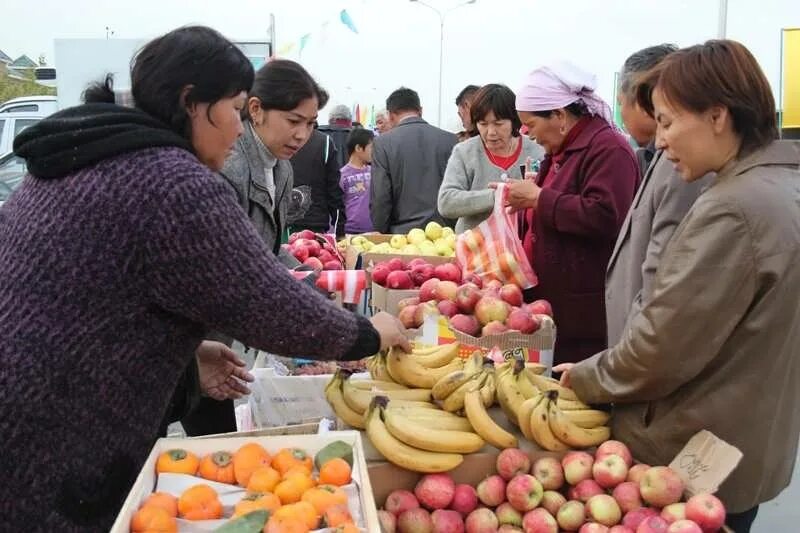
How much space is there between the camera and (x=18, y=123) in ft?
37.7

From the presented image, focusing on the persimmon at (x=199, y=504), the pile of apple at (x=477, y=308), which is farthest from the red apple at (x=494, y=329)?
the persimmon at (x=199, y=504)

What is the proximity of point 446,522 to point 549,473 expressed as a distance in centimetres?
30

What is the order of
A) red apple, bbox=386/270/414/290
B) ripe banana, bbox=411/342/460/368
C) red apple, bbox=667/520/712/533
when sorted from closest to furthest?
red apple, bbox=667/520/712/533 → ripe banana, bbox=411/342/460/368 → red apple, bbox=386/270/414/290

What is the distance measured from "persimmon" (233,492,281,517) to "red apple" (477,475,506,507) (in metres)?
0.62

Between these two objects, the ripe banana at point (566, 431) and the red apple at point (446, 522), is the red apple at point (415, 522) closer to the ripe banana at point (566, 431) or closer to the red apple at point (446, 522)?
the red apple at point (446, 522)

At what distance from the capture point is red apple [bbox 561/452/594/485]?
72.9 inches

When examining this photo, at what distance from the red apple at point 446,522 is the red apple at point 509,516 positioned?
100 mm

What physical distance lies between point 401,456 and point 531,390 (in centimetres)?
47

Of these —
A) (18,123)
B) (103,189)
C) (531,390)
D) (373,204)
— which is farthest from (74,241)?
(18,123)

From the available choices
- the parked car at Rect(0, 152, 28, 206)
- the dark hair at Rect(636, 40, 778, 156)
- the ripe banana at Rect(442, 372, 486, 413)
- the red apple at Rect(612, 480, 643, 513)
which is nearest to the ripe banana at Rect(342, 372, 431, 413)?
the ripe banana at Rect(442, 372, 486, 413)

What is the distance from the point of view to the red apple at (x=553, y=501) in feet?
5.98

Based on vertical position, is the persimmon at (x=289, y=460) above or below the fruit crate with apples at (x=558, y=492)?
above

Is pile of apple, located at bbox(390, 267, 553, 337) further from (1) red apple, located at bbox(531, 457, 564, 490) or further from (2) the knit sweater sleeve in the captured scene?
(2) the knit sweater sleeve

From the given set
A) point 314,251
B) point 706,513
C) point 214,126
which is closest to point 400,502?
point 706,513
